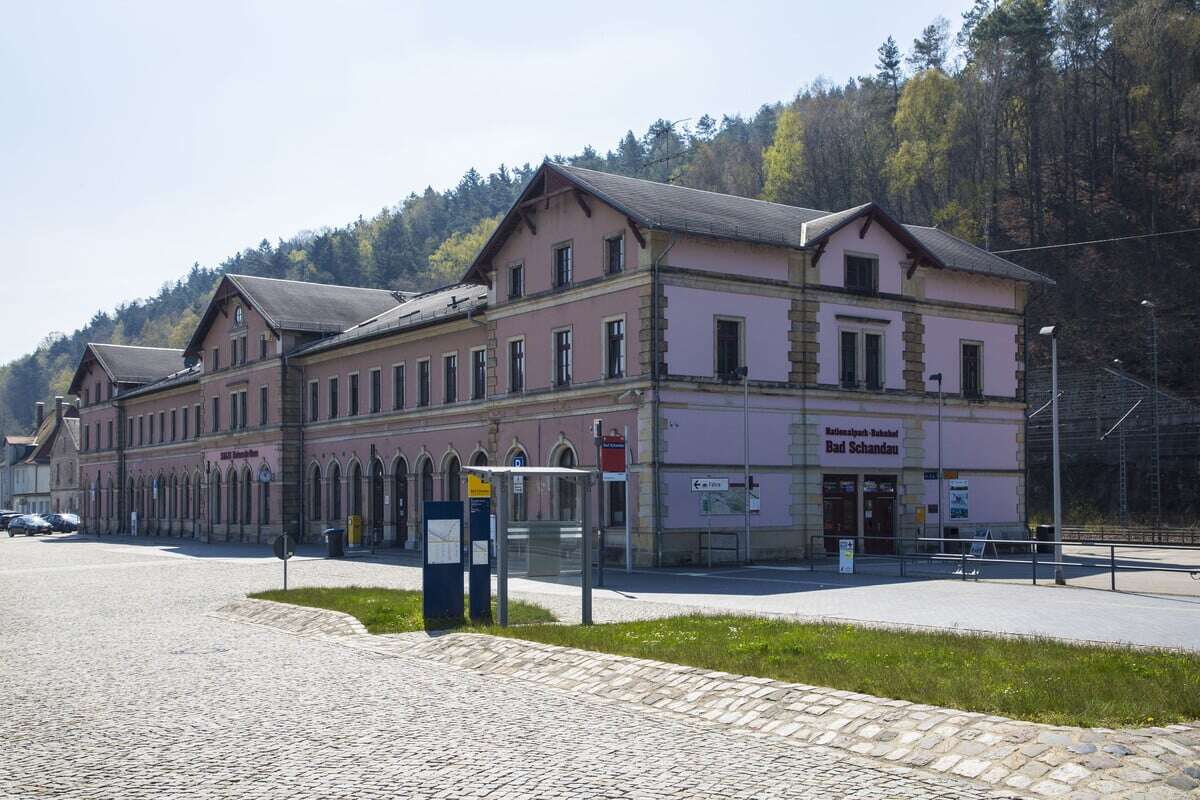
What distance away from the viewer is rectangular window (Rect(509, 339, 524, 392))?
137 feet

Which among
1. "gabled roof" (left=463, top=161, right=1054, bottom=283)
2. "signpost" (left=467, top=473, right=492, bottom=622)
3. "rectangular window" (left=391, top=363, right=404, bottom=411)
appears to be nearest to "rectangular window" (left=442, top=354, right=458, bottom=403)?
"rectangular window" (left=391, top=363, right=404, bottom=411)

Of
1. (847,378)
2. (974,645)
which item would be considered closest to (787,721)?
(974,645)

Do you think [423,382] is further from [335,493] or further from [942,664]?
[942,664]

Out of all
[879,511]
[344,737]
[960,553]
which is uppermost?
[879,511]

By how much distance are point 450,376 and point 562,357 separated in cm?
902

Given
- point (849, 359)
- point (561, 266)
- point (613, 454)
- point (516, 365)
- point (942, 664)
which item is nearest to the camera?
point (942, 664)

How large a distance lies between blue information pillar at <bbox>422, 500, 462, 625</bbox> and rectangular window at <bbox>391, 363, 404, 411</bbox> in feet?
109

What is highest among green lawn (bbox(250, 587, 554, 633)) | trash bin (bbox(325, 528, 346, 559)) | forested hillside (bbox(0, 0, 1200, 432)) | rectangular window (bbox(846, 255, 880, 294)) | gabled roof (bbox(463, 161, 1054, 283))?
forested hillside (bbox(0, 0, 1200, 432))

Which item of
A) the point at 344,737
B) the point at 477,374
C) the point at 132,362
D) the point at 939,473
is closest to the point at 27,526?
the point at 132,362

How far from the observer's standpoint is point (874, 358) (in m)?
40.1

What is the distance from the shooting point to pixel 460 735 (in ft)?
34.2

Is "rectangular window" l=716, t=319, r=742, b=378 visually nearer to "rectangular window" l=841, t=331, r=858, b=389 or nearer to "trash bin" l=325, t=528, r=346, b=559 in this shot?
"rectangular window" l=841, t=331, r=858, b=389

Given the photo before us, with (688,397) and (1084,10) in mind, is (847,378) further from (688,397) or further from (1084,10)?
(1084,10)

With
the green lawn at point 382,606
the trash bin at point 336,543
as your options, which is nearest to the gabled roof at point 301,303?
the trash bin at point 336,543
